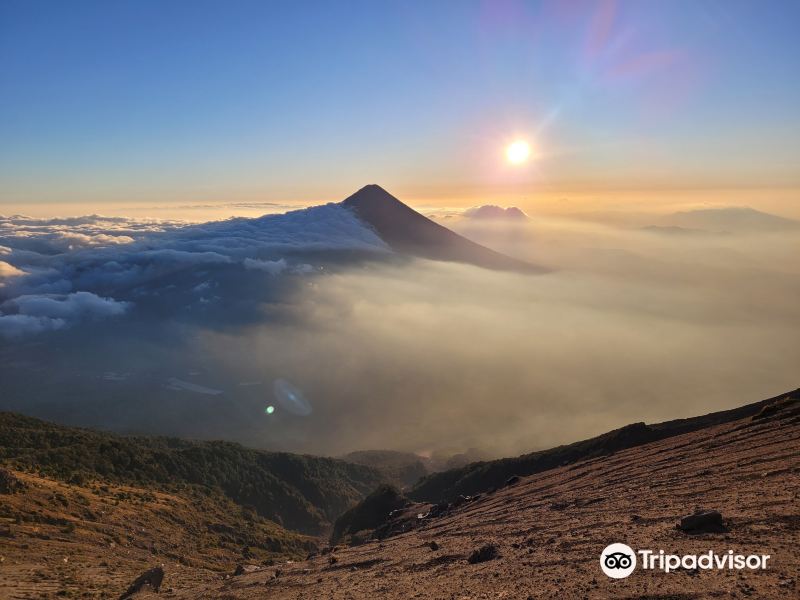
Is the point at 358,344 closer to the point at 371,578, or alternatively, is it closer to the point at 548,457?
the point at 548,457

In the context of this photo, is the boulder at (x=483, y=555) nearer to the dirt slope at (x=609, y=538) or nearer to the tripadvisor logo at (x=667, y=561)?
the dirt slope at (x=609, y=538)

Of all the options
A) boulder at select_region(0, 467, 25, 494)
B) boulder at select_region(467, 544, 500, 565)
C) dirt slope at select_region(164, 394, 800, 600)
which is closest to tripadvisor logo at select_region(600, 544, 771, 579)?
dirt slope at select_region(164, 394, 800, 600)

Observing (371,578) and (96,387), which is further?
(96,387)

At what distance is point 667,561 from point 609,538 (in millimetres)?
2103

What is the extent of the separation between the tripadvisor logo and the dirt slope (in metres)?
0.19

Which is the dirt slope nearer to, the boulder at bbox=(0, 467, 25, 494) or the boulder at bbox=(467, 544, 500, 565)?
the boulder at bbox=(467, 544, 500, 565)

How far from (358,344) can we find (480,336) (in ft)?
140

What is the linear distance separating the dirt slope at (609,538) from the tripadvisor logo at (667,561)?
7.6 inches

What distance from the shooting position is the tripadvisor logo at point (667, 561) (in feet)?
29.8

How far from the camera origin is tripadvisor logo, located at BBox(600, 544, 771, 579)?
9087mm

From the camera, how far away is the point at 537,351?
17088cm

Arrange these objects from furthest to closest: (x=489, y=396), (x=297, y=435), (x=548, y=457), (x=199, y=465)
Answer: (x=489, y=396) < (x=297, y=435) < (x=199, y=465) < (x=548, y=457)

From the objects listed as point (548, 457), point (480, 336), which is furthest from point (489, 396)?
point (548, 457)

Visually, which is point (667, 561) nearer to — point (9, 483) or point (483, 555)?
point (483, 555)
